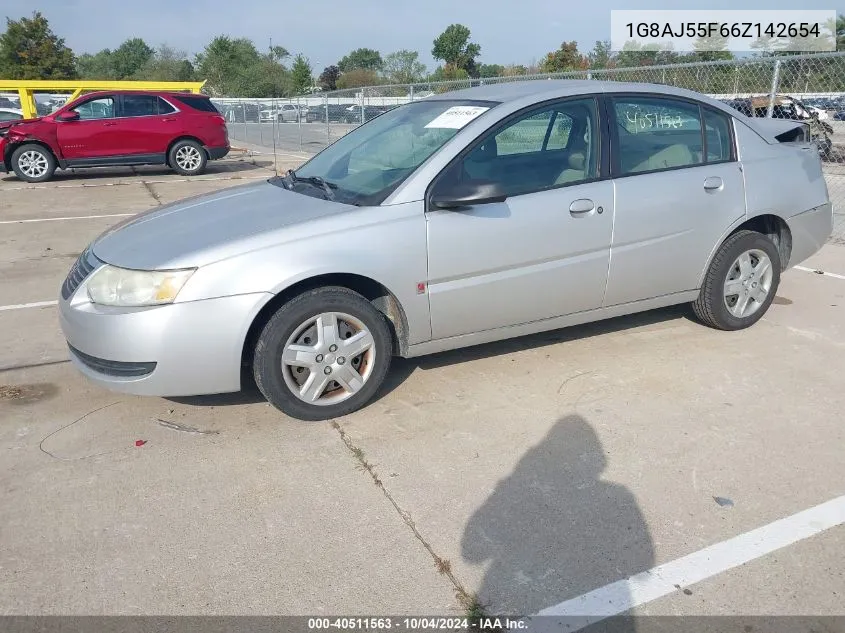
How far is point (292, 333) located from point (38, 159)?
12.6m

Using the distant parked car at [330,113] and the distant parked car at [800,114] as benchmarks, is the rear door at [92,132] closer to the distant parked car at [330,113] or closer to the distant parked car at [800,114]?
the distant parked car at [330,113]

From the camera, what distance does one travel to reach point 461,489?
10.2 feet

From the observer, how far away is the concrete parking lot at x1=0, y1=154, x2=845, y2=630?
2.52 meters

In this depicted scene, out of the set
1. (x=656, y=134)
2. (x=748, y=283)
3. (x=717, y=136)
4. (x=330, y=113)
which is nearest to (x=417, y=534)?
(x=656, y=134)

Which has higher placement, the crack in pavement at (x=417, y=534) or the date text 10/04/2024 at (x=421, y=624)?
the crack in pavement at (x=417, y=534)

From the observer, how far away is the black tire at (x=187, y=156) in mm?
14453

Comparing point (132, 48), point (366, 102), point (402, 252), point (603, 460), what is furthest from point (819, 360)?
point (132, 48)

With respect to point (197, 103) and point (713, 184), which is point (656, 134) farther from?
point (197, 103)

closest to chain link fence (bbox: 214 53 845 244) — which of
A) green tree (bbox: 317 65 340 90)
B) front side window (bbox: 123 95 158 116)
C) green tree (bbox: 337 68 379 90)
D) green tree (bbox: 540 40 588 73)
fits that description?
front side window (bbox: 123 95 158 116)

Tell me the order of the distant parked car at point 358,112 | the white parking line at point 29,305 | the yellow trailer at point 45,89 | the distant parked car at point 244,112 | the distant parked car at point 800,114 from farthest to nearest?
1. the distant parked car at point 244,112
2. the yellow trailer at point 45,89
3. the distant parked car at point 358,112
4. the distant parked car at point 800,114
5. the white parking line at point 29,305

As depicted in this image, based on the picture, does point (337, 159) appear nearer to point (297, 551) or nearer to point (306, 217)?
point (306, 217)

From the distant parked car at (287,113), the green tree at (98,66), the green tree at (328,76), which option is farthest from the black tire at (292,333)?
the green tree at (98,66)

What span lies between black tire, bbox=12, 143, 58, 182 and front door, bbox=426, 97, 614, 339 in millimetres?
12347

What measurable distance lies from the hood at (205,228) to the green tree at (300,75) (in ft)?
215
